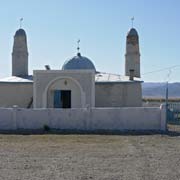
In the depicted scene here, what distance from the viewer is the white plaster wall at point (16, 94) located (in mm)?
31656

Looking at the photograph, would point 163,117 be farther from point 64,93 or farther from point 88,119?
point 64,93

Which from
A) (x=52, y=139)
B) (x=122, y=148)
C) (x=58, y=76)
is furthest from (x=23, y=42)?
(x=122, y=148)

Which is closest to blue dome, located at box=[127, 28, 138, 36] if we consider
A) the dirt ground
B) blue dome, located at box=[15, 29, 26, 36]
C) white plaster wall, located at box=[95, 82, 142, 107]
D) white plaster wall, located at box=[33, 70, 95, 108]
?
white plaster wall, located at box=[95, 82, 142, 107]

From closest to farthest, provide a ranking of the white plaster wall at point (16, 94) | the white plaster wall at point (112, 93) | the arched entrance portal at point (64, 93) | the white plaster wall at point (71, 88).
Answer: the arched entrance portal at point (64, 93) < the white plaster wall at point (71, 88) < the white plaster wall at point (112, 93) < the white plaster wall at point (16, 94)

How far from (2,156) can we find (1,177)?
150 inches

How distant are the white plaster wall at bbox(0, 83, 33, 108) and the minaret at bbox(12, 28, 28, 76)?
13.8 ft

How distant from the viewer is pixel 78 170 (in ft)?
38.2

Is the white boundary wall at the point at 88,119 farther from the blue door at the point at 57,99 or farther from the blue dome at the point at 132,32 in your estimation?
the blue dome at the point at 132,32

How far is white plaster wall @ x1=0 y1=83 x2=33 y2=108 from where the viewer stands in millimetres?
31656

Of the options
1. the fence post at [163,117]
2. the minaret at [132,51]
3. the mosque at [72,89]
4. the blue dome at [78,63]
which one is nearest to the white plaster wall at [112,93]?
the mosque at [72,89]

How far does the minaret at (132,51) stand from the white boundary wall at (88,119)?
13.0 metres

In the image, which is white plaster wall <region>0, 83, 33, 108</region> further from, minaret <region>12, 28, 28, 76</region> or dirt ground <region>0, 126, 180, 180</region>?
dirt ground <region>0, 126, 180, 180</region>

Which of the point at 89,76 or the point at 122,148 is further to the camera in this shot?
the point at 89,76

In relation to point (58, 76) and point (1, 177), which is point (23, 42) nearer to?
point (58, 76)
